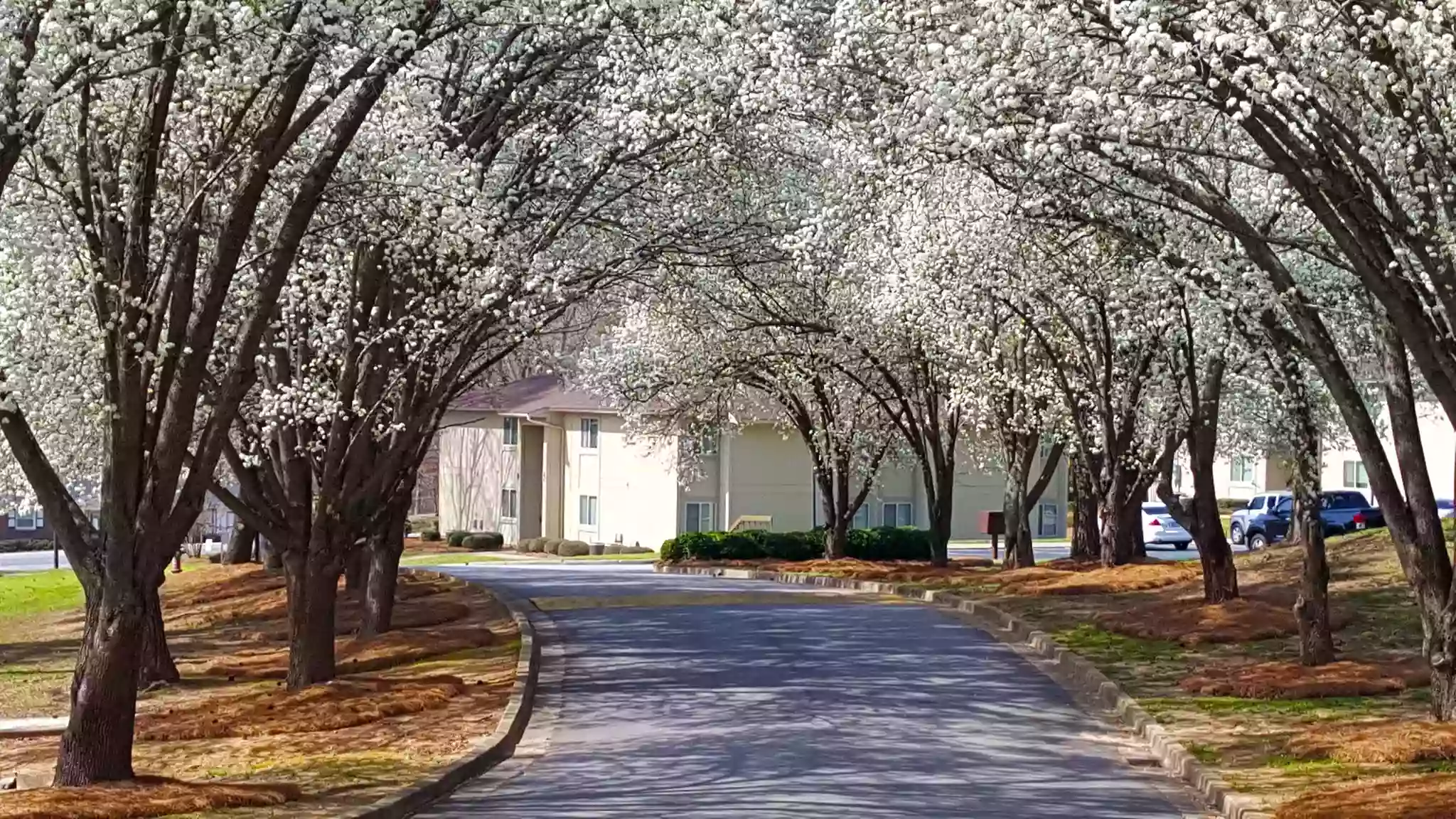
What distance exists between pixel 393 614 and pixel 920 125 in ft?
55.7

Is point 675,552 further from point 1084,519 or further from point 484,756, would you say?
point 484,756

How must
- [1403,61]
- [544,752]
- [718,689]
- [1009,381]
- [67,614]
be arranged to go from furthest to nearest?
[67,614] → [1009,381] → [718,689] → [544,752] → [1403,61]

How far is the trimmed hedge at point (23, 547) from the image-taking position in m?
75.8

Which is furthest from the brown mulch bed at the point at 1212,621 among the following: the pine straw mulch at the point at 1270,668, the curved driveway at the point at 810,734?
the curved driveway at the point at 810,734

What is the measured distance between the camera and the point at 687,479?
2076 inches

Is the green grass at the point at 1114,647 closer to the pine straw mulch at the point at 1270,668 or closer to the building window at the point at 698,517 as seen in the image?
the pine straw mulch at the point at 1270,668

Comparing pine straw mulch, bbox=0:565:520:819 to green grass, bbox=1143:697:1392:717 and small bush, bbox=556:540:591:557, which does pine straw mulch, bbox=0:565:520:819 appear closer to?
green grass, bbox=1143:697:1392:717

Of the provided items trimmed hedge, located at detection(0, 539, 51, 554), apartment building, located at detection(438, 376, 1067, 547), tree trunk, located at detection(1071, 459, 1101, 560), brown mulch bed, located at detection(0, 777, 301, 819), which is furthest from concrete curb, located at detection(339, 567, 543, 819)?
trimmed hedge, located at detection(0, 539, 51, 554)

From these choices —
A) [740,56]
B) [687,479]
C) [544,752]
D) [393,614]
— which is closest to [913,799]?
[544,752]

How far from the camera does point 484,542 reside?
6131cm

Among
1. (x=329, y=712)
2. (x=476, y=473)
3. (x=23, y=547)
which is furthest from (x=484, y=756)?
(x=23, y=547)

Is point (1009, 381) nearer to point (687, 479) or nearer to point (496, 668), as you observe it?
point (496, 668)

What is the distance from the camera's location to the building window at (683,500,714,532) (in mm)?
54625

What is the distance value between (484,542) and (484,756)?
4805cm
